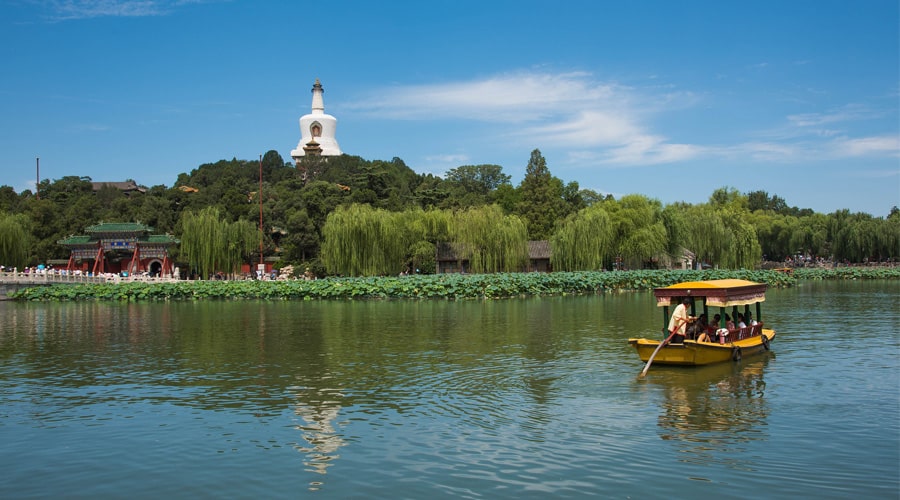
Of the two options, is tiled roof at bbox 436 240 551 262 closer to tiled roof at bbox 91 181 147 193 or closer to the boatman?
the boatman

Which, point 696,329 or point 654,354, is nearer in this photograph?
point 654,354

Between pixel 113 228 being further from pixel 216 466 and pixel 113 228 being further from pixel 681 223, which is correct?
pixel 216 466

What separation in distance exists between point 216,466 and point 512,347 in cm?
944

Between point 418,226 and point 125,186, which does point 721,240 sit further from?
point 125,186

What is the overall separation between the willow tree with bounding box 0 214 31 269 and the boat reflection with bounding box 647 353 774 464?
38602mm

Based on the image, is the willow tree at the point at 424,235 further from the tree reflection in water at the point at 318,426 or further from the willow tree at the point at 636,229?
the tree reflection in water at the point at 318,426

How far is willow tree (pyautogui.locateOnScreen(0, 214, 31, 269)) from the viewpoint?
135 ft

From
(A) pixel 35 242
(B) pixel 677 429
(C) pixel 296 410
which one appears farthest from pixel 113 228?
(B) pixel 677 429

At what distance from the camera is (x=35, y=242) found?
161 ft

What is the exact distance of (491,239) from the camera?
40719mm

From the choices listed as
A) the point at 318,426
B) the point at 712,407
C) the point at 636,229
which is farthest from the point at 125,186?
the point at 712,407

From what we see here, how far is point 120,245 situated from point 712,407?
1662 inches

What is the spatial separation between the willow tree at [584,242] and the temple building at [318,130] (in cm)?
4492

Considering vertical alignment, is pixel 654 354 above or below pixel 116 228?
below
